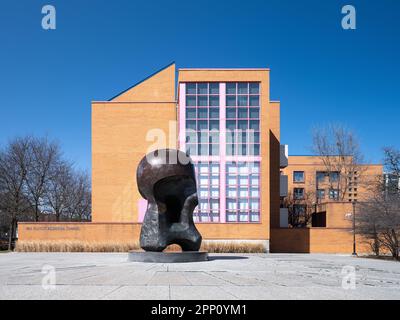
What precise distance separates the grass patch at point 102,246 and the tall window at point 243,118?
7.39 m

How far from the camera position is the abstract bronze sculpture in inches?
802

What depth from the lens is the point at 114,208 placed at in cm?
4231

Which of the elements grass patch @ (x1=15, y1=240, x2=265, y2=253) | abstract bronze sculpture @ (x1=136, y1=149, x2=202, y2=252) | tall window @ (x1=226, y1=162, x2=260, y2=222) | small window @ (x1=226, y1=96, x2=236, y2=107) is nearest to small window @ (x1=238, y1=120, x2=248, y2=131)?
small window @ (x1=226, y1=96, x2=236, y2=107)

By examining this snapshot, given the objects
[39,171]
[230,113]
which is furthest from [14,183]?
[230,113]

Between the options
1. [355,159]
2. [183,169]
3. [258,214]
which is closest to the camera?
[183,169]

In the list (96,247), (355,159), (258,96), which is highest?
(258,96)

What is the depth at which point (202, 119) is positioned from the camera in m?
37.1

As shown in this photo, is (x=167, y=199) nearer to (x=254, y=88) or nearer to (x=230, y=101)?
(x=230, y=101)

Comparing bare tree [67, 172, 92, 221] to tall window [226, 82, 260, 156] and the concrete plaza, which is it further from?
the concrete plaza

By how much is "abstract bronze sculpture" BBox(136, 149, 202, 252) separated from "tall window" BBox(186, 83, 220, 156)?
15.7 meters

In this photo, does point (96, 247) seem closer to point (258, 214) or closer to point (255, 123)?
point (258, 214)
